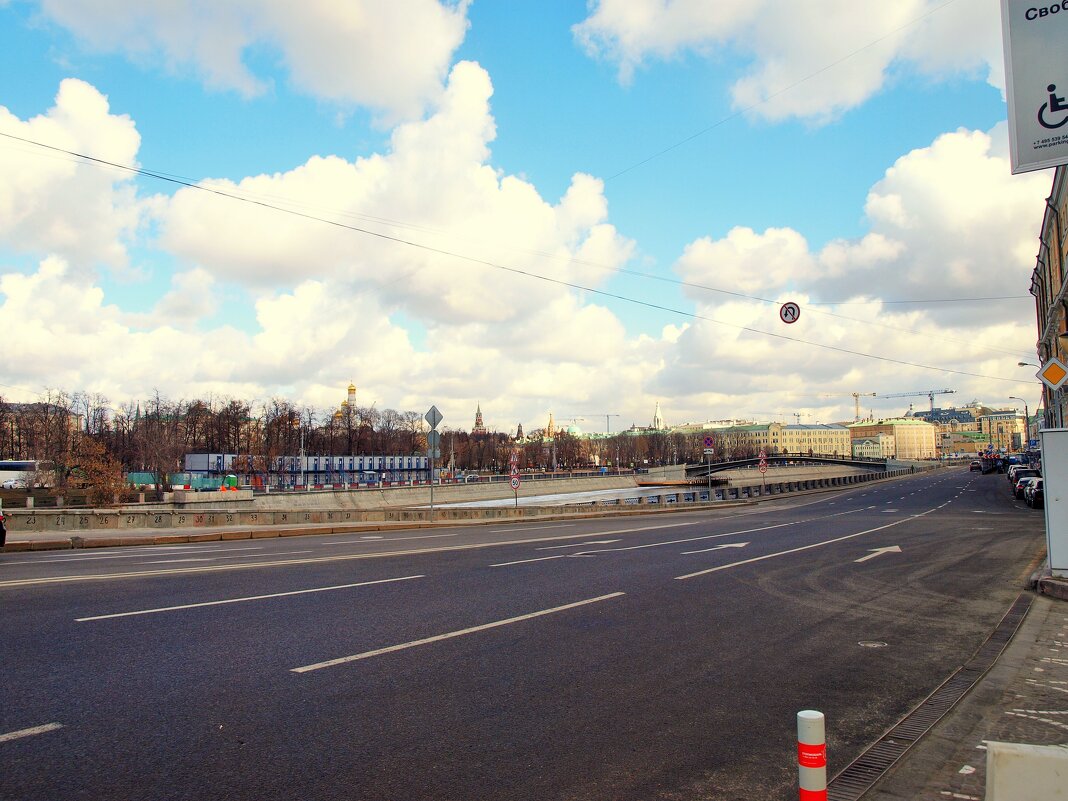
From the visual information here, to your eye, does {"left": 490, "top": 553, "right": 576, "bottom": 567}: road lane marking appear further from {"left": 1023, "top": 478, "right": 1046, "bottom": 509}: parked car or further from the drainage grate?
{"left": 1023, "top": 478, "right": 1046, "bottom": 509}: parked car

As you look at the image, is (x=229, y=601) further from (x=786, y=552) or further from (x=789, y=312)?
(x=789, y=312)

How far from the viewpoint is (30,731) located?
5.00 m

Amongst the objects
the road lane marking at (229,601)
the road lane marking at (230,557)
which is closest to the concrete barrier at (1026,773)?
the road lane marking at (229,601)

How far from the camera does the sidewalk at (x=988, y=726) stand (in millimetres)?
4375

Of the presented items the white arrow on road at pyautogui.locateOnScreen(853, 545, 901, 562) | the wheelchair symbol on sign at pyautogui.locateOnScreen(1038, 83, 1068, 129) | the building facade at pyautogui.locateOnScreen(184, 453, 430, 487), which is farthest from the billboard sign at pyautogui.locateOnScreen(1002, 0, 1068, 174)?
the building facade at pyautogui.locateOnScreen(184, 453, 430, 487)

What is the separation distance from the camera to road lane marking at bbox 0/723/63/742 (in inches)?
192

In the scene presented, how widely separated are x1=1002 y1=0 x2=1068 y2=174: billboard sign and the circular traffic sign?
1963cm

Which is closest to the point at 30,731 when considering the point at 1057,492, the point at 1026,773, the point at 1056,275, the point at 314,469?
the point at 1026,773

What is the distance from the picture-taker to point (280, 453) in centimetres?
10375

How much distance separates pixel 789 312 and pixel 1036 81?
20.0 meters

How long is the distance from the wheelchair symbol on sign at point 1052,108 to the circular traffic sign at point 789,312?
64.8 ft

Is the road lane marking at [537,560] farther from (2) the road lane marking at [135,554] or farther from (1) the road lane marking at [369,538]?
(2) the road lane marking at [135,554]

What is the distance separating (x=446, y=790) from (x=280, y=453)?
106354mm

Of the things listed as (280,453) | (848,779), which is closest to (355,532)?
(848,779)
